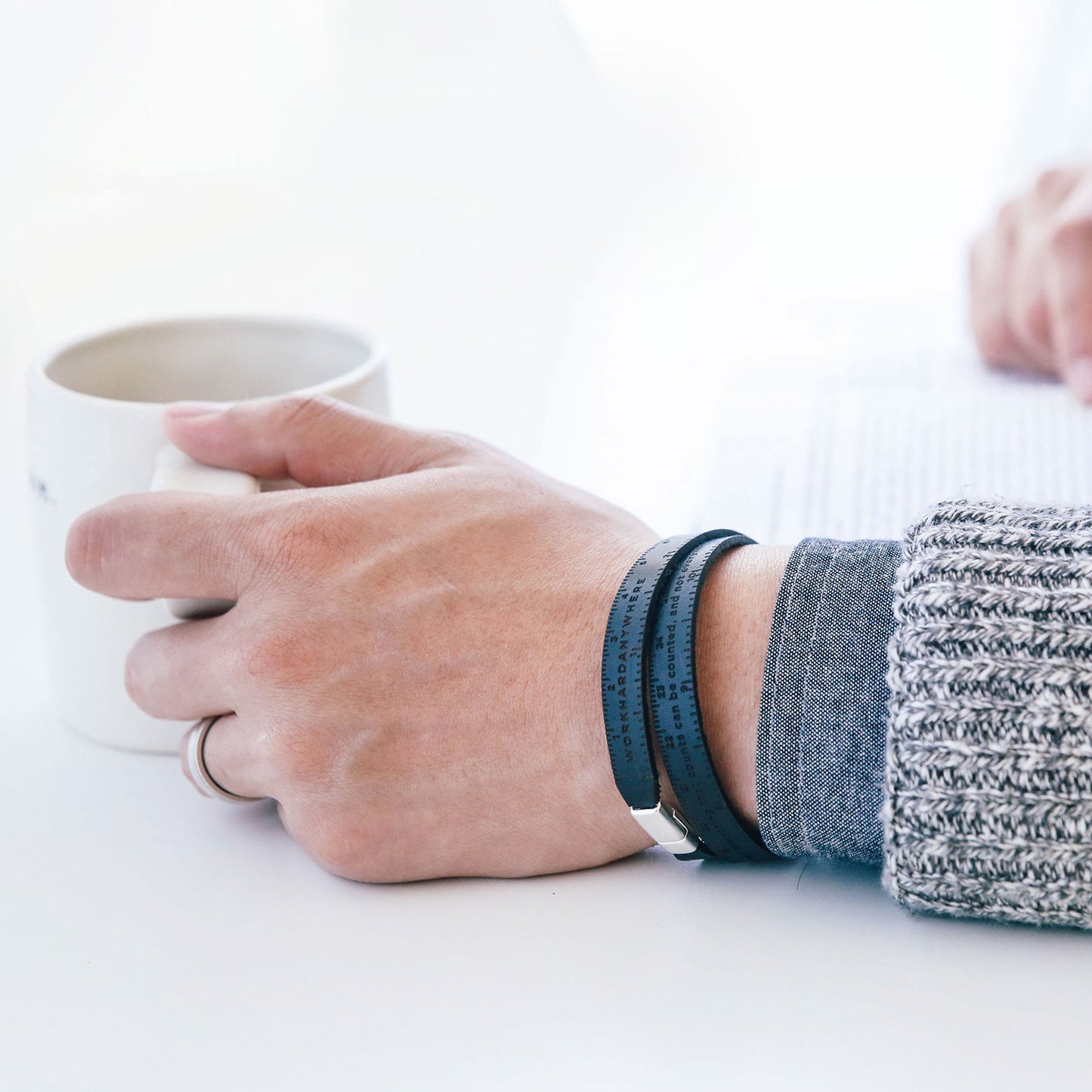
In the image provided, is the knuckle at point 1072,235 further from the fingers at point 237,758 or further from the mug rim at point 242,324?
the fingers at point 237,758

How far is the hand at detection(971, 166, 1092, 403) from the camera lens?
0.93 m

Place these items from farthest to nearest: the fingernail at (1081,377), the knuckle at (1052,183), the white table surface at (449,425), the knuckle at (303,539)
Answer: the knuckle at (1052,183)
the fingernail at (1081,377)
the knuckle at (303,539)
the white table surface at (449,425)

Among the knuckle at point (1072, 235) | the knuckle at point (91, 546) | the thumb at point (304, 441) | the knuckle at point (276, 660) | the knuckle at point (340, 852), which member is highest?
the knuckle at point (1072, 235)

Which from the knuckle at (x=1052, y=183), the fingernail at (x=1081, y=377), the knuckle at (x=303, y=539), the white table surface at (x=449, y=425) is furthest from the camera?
the knuckle at (x=1052, y=183)

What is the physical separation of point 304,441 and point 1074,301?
66 cm

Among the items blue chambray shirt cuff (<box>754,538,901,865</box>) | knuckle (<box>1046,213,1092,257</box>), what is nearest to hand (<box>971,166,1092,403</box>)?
knuckle (<box>1046,213,1092,257</box>)

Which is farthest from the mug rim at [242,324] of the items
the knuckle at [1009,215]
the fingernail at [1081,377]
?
the knuckle at [1009,215]

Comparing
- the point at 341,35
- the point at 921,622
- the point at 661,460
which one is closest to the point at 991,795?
the point at 921,622

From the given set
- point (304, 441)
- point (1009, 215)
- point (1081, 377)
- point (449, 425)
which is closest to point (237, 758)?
point (304, 441)

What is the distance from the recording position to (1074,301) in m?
0.93

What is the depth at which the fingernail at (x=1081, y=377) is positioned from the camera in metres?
0.90

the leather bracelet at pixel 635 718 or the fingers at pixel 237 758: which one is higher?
the leather bracelet at pixel 635 718

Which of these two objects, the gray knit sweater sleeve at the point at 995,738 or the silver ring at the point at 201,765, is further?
the silver ring at the point at 201,765

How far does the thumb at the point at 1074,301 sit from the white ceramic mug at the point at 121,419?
1.90ft
